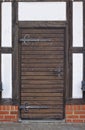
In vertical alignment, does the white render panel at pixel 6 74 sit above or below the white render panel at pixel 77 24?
below

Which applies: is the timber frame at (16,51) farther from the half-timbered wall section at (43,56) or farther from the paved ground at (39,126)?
the paved ground at (39,126)

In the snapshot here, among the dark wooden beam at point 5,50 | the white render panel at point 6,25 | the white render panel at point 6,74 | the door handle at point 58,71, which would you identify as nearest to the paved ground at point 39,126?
the white render panel at point 6,74

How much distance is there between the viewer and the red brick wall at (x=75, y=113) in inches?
303

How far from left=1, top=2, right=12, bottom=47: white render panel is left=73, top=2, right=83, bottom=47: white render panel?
110cm

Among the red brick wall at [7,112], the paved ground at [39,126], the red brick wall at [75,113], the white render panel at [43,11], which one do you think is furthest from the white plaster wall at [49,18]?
the paved ground at [39,126]

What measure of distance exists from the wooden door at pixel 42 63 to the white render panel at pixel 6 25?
20 cm

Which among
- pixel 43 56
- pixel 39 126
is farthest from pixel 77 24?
pixel 39 126

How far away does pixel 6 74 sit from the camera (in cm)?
770

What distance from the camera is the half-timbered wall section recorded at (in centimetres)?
767

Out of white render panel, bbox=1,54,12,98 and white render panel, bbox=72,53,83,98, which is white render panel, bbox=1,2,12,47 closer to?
white render panel, bbox=1,54,12,98

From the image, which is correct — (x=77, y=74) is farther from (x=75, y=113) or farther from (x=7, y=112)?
(x=7, y=112)

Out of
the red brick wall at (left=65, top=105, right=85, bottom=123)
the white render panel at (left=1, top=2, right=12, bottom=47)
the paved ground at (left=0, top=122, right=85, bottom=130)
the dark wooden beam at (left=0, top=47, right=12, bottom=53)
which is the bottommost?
the paved ground at (left=0, top=122, right=85, bottom=130)

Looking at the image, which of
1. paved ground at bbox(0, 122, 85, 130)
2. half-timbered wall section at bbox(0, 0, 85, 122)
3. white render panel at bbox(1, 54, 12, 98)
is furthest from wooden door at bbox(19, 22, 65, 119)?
paved ground at bbox(0, 122, 85, 130)

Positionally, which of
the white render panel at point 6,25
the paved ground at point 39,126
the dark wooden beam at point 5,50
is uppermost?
the white render panel at point 6,25
